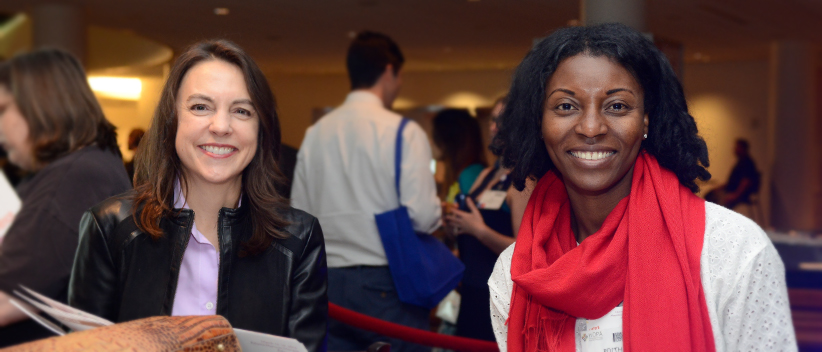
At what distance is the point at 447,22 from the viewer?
8.84 m

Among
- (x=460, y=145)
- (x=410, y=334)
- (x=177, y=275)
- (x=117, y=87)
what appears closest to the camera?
(x=177, y=275)

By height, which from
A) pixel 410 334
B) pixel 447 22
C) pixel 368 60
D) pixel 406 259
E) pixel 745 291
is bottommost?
pixel 410 334

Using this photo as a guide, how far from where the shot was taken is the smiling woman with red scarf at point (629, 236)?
129cm

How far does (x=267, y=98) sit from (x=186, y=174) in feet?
0.78

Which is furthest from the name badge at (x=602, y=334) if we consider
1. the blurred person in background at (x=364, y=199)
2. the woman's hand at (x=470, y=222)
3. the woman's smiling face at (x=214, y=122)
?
the blurred person in background at (x=364, y=199)

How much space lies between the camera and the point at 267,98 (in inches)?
54.1

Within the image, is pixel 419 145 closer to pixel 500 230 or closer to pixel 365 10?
pixel 500 230

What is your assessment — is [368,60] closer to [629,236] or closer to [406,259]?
[406,259]

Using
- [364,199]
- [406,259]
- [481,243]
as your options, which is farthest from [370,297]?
[481,243]

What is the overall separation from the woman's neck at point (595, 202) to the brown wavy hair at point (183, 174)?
0.65 m

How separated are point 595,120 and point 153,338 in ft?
3.28

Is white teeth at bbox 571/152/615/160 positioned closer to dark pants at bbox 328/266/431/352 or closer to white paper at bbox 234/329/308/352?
white paper at bbox 234/329/308/352

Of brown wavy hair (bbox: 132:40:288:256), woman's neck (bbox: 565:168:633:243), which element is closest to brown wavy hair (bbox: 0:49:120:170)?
brown wavy hair (bbox: 132:40:288:256)

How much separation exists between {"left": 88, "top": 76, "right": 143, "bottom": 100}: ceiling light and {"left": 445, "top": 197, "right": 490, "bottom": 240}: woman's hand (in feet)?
4.00
